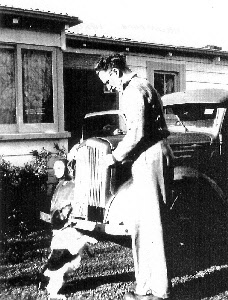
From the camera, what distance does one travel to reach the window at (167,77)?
389 inches

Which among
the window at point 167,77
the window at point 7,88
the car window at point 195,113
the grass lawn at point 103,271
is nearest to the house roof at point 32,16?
the window at point 7,88

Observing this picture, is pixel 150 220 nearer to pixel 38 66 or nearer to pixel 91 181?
pixel 91 181

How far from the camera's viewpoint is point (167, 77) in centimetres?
1023

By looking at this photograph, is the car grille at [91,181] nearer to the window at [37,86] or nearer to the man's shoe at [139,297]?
the man's shoe at [139,297]

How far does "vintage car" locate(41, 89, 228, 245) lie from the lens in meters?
3.89

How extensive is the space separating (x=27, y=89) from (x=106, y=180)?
13.5ft

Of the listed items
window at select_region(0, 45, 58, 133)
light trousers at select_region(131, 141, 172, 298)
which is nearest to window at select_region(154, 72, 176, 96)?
window at select_region(0, 45, 58, 133)

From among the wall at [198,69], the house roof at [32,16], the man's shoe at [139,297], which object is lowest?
the man's shoe at [139,297]

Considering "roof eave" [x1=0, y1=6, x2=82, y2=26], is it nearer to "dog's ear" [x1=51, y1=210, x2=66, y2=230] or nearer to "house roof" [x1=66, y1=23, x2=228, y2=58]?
"house roof" [x1=66, y1=23, x2=228, y2=58]

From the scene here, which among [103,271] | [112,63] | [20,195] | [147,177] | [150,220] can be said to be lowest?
[103,271]

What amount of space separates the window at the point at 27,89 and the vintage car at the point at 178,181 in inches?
86.4


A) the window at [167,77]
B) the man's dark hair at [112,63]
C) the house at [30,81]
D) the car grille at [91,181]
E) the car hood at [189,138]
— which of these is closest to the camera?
the man's dark hair at [112,63]

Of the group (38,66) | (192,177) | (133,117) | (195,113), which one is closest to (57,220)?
(192,177)

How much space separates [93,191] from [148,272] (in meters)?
1.26
